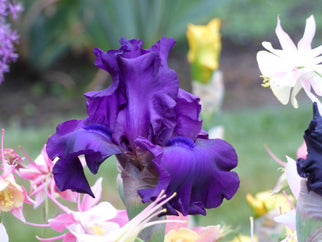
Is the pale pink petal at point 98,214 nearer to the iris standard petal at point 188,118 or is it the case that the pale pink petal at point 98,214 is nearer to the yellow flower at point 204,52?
the iris standard petal at point 188,118

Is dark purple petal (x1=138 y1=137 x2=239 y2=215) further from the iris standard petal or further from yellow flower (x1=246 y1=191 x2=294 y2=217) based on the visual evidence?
yellow flower (x1=246 y1=191 x2=294 y2=217)

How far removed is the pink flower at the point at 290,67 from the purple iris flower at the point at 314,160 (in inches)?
2.3

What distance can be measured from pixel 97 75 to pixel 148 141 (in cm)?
446

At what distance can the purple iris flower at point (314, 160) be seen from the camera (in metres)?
0.43

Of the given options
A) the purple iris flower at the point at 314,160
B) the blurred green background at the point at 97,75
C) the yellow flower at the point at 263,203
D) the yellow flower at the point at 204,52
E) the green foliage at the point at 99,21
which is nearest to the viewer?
the purple iris flower at the point at 314,160

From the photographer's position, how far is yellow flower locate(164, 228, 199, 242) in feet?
1.76

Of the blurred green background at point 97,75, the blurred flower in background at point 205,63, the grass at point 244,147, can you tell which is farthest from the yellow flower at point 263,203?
the blurred green background at point 97,75

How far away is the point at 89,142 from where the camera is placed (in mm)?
473

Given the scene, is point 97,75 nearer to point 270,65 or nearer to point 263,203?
point 263,203

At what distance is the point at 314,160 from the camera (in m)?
0.43

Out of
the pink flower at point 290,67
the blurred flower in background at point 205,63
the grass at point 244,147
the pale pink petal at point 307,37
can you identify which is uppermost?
the blurred flower in background at point 205,63

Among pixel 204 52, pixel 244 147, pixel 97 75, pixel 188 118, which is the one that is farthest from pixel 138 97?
pixel 97 75

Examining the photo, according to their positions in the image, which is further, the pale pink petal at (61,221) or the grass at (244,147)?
the grass at (244,147)

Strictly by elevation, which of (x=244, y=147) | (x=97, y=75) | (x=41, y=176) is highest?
(x=97, y=75)
